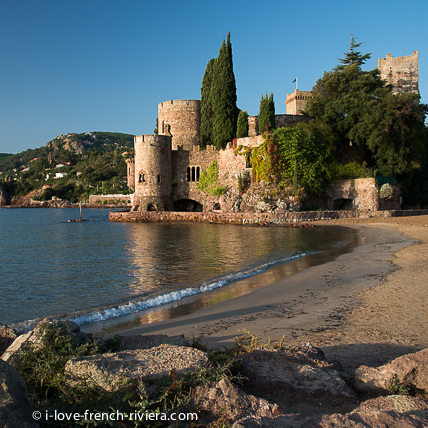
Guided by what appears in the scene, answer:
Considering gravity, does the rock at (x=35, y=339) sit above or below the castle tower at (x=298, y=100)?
below

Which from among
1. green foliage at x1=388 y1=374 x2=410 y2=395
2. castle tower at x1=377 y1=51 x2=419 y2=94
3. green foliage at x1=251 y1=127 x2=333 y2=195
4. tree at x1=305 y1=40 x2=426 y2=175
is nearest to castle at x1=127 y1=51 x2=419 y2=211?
green foliage at x1=251 y1=127 x2=333 y2=195

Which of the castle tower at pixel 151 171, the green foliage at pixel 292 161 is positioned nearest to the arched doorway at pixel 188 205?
the castle tower at pixel 151 171

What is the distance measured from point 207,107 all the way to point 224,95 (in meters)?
2.79

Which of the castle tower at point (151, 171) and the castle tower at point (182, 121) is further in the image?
the castle tower at point (182, 121)

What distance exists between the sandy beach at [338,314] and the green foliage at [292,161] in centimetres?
1772

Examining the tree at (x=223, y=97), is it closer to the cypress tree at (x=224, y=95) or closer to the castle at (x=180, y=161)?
the cypress tree at (x=224, y=95)

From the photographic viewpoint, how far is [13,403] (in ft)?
7.63

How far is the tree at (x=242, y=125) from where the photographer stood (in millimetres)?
31562

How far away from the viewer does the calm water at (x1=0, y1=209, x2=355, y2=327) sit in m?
8.46

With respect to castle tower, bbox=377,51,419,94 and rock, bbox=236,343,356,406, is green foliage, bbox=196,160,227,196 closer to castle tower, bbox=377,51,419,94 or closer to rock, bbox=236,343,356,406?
castle tower, bbox=377,51,419,94

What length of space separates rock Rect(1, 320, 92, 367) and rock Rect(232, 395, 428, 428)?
219cm

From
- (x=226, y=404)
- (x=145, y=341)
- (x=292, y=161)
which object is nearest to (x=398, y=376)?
(x=226, y=404)

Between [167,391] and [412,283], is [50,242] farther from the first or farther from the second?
[167,391]

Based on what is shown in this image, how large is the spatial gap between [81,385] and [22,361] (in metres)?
0.76
